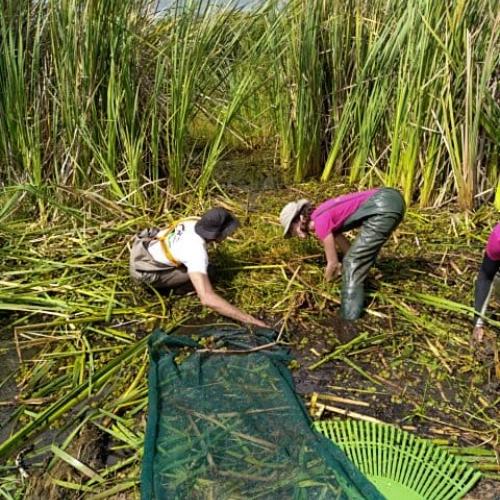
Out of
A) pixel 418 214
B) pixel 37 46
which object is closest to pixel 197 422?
pixel 418 214

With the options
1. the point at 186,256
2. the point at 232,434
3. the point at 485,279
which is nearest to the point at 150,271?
the point at 186,256

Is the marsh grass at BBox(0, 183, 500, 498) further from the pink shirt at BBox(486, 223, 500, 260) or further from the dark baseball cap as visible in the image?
the dark baseball cap

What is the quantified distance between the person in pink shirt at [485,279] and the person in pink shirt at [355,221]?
0.63m

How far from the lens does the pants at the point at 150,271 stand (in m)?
3.51

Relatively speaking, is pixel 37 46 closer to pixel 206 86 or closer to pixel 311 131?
pixel 206 86

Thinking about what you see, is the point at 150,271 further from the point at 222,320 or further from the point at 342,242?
the point at 342,242

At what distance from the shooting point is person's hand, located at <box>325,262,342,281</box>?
137 inches

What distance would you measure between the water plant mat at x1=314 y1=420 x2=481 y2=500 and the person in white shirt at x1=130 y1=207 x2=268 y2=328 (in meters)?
0.94

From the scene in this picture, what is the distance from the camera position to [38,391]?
2754 mm

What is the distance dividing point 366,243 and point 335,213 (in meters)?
0.27

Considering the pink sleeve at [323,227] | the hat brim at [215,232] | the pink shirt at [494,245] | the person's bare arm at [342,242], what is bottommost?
the person's bare arm at [342,242]

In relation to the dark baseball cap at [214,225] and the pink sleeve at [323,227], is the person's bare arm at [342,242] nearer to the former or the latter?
the pink sleeve at [323,227]

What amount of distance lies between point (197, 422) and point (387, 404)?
3.05 ft

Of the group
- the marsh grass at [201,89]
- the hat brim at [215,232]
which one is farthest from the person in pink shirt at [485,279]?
the marsh grass at [201,89]
